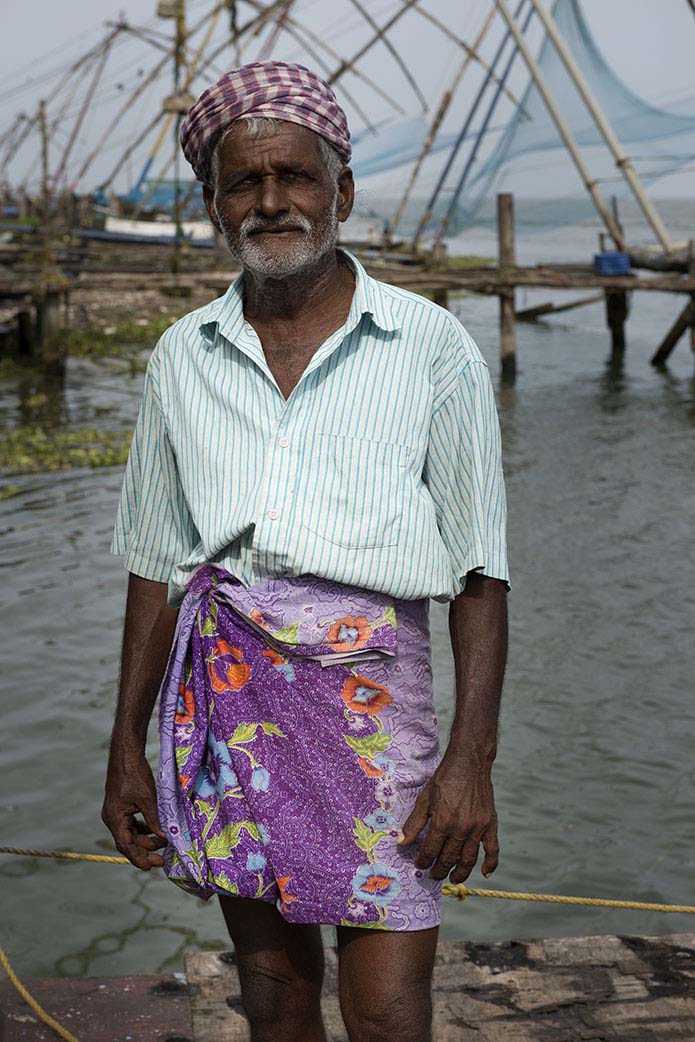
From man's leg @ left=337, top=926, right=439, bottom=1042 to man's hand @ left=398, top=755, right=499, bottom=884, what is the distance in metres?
0.11

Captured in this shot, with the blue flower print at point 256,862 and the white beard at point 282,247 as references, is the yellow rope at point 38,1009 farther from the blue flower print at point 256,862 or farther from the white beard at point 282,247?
the white beard at point 282,247

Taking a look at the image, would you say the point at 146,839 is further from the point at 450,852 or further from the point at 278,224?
the point at 278,224

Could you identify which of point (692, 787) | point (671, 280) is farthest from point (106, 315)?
point (692, 787)

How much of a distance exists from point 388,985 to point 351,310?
0.92m

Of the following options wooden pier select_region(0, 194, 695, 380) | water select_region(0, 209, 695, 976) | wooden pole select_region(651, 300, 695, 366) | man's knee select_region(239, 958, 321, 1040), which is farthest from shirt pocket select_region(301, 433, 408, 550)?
wooden pole select_region(651, 300, 695, 366)

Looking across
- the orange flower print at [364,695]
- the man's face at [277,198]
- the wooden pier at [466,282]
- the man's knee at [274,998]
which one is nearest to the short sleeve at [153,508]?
the man's face at [277,198]

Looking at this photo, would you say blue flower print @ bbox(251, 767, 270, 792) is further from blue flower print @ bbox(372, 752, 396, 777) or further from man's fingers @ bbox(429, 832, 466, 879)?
man's fingers @ bbox(429, 832, 466, 879)

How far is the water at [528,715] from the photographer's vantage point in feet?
12.0

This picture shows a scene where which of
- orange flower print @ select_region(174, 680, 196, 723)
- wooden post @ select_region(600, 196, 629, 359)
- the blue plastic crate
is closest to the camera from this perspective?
orange flower print @ select_region(174, 680, 196, 723)

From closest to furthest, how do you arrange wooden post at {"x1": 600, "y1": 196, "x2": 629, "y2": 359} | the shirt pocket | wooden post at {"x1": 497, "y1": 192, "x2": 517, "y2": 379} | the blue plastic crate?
the shirt pocket < wooden post at {"x1": 497, "y1": 192, "x2": 517, "y2": 379} < the blue plastic crate < wooden post at {"x1": 600, "y1": 196, "x2": 629, "y2": 359}

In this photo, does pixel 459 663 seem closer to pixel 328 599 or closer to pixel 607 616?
pixel 328 599

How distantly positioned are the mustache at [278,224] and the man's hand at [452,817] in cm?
76

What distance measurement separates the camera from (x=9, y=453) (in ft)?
32.7

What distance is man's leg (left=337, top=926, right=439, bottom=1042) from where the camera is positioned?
1.74m
